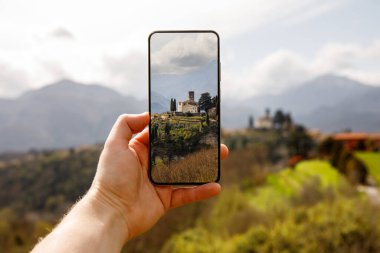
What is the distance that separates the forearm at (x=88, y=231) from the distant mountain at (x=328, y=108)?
9500cm

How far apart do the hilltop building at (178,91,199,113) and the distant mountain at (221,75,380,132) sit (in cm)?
9471

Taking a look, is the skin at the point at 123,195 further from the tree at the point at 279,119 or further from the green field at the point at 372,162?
the tree at the point at 279,119

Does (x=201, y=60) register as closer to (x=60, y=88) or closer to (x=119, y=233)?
(x=119, y=233)

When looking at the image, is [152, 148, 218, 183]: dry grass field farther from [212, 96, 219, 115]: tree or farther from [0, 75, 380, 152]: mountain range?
[0, 75, 380, 152]: mountain range

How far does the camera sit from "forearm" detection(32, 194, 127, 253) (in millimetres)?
1761

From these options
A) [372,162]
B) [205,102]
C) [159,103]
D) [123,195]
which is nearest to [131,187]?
[123,195]

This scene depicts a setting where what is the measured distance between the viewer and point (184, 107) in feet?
7.20

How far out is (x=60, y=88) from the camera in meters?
115

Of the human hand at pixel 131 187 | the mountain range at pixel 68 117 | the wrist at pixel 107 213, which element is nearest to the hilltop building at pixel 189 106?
the human hand at pixel 131 187

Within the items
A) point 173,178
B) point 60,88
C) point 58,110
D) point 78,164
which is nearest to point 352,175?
point 78,164

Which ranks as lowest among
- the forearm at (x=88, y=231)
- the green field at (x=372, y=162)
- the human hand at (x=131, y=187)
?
the green field at (x=372, y=162)

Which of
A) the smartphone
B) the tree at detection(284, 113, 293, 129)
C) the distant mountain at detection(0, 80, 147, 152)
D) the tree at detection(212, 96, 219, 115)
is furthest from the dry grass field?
the distant mountain at detection(0, 80, 147, 152)

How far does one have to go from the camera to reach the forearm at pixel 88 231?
5.78 ft

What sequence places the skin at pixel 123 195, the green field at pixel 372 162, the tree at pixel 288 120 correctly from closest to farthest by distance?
the skin at pixel 123 195 < the green field at pixel 372 162 < the tree at pixel 288 120
